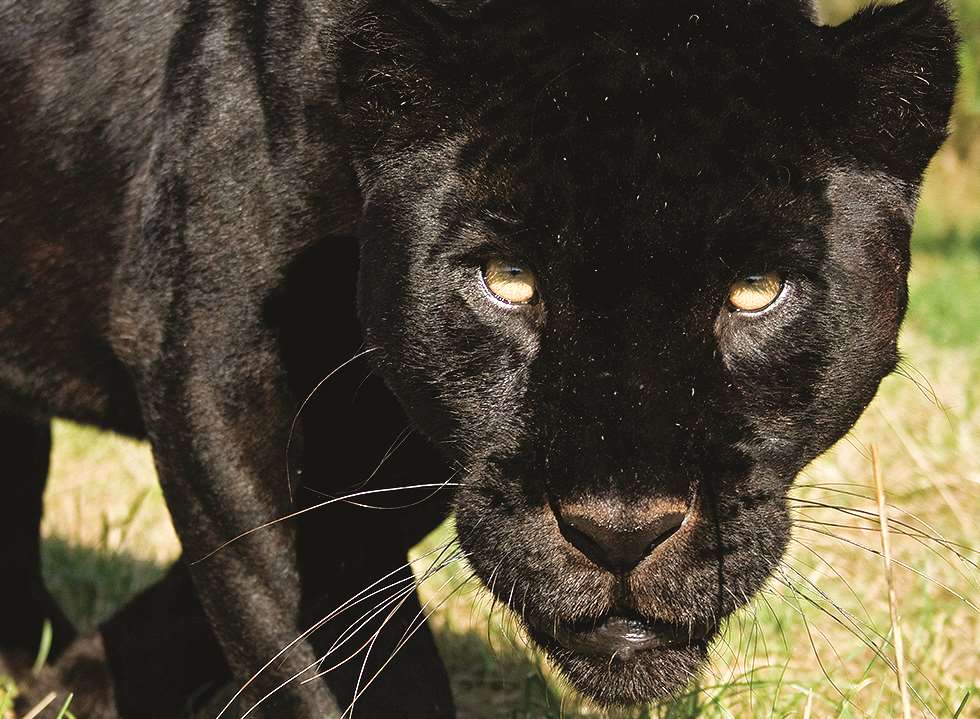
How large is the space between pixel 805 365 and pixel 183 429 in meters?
1.02

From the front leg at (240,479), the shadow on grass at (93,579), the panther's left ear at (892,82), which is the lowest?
the shadow on grass at (93,579)

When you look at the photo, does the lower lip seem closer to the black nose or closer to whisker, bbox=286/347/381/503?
the black nose

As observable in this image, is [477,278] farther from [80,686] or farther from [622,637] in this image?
[80,686]

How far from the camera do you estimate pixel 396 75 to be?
2.09 metres

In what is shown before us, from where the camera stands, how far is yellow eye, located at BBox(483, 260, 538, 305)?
197 centimetres

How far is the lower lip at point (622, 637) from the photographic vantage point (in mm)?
1910

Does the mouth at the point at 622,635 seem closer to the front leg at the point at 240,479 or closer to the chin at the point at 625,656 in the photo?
the chin at the point at 625,656

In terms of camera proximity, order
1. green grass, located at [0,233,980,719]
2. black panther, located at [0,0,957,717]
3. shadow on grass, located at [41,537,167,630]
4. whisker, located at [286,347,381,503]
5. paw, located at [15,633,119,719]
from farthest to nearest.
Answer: shadow on grass, located at [41,537,167,630] < paw, located at [15,633,119,719] < green grass, located at [0,233,980,719] < whisker, located at [286,347,381,503] < black panther, located at [0,0,957,717]

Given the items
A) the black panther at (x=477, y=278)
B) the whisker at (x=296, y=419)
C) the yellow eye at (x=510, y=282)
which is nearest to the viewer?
the black panther at (x=477, y=278)

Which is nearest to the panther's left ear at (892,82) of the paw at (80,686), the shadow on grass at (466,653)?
the shadow on grass at (466,653)

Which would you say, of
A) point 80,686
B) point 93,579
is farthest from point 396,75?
point 93,579

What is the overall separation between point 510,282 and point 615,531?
0.42 meters

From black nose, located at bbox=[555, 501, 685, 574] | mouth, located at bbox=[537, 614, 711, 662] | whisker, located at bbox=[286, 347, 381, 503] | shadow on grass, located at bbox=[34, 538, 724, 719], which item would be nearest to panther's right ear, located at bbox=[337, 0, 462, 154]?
whisker, located at bbox=[286, 347, 381, 503]

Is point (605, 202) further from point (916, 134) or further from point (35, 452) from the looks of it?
point (35, 452)
